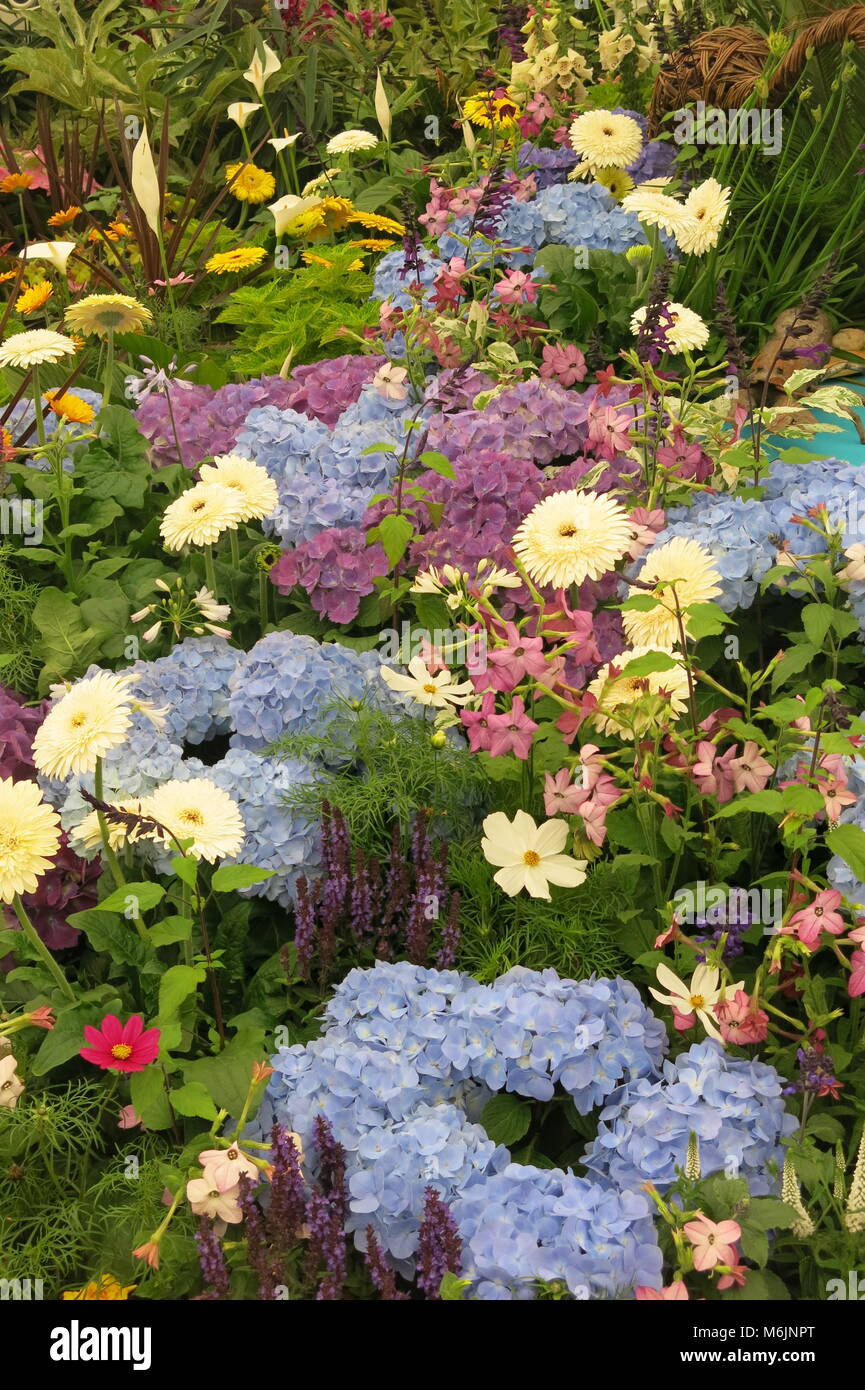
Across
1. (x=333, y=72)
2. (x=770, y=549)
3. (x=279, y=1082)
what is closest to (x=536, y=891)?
(x=279, y=1082)

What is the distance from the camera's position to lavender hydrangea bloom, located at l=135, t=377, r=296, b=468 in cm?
334

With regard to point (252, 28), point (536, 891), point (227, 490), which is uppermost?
point (252, 28)

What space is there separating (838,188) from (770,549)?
1.89 m

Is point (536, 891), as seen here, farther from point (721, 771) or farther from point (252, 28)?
point (252, 28)

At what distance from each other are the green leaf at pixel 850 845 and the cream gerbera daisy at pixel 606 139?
2.72m

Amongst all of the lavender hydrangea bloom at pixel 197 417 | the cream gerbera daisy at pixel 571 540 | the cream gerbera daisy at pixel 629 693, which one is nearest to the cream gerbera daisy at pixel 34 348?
the lavender hydrangea bloom at pixel 197 417

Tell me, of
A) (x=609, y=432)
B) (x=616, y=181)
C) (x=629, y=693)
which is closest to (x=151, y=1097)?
(x=629, y=693)

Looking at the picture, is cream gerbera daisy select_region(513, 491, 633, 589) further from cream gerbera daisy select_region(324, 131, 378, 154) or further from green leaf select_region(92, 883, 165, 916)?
cream gerbera daisy select_region(324, 131, 378, 154)

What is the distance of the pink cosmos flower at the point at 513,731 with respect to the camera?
6.67ft

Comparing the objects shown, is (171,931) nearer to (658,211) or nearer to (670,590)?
(670,590)

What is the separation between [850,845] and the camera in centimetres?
185

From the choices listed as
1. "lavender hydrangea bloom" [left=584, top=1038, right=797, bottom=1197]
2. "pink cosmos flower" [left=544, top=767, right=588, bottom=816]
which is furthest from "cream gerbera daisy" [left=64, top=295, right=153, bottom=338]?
"lavender hydrangea bloom" [left=584, top=1038, right=797, bottom=1197]

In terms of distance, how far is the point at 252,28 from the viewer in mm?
5172

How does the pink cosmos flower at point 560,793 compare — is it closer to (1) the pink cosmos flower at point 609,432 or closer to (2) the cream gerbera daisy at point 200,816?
(2) the cream gerbera daisy at point 200,816
